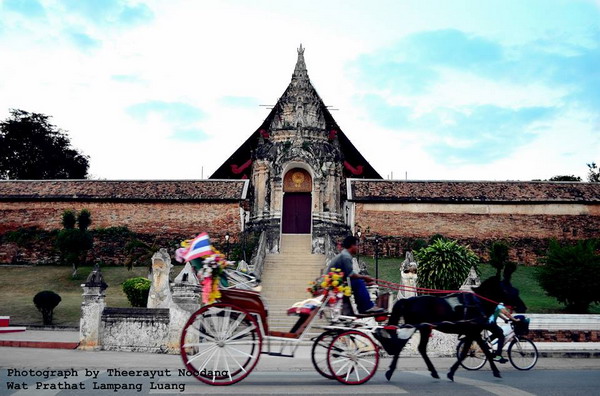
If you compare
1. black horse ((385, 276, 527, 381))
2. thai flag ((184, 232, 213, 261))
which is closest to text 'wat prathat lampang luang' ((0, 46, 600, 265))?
black horse ((385, 276, 527, 381))

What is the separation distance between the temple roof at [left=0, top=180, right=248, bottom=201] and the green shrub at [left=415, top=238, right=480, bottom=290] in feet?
40.8

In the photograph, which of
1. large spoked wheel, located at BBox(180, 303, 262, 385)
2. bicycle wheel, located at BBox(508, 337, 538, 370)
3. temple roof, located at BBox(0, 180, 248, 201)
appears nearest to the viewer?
large spoked wheel, located at BBox(180, 303, 262, 385)

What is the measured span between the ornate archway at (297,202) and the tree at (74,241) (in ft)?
32.0

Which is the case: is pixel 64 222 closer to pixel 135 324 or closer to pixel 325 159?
pixel 325 159

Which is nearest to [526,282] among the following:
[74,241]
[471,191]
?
[471,191]

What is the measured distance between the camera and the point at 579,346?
13.2 meters

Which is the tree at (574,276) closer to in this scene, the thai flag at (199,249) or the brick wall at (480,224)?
the brick wall at (480,224)

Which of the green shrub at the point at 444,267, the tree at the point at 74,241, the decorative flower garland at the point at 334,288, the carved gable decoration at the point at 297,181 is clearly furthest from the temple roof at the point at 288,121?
the decorative flower garland at the point at 334,288

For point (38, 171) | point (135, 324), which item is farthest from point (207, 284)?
point (38, 171)

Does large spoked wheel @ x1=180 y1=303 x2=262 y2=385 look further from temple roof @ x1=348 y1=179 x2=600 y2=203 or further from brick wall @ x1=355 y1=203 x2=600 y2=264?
temple roof @ x1=348 y1=179 x2=600 y2=203

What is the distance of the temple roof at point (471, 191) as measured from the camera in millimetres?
28734

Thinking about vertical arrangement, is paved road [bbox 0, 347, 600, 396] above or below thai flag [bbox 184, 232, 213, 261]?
below

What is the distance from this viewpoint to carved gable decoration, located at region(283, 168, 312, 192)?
29078 millimetres

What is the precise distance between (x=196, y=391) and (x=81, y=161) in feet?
156
